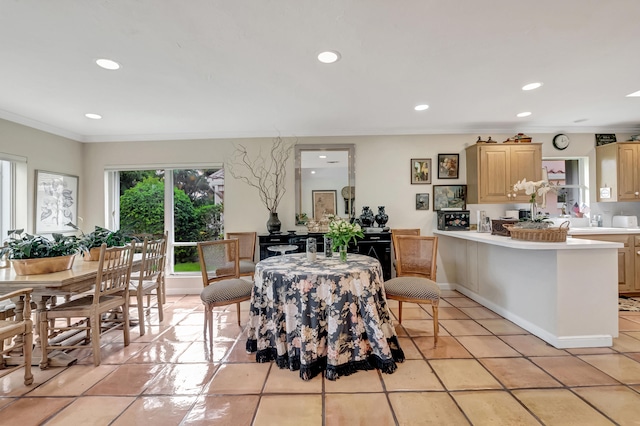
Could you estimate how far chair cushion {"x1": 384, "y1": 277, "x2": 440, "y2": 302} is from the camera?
251 centimetres

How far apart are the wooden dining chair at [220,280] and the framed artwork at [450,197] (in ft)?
10.00

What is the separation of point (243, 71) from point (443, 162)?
3197mm

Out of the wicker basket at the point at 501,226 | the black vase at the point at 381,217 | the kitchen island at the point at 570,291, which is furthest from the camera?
the black vase at the point at 381,217

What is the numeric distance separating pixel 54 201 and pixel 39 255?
90.9 inches

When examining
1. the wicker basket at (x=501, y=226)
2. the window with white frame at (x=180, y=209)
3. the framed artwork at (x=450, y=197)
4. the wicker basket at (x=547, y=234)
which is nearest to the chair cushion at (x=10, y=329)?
the window with white frame at (x=180, y=209)

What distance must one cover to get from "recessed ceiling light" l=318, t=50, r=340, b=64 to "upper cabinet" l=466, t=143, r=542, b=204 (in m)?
2.77

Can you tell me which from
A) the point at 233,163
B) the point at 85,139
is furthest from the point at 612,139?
the point at 85,139

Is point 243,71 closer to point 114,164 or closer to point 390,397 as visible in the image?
point 390,397

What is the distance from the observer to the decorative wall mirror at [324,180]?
4.39m

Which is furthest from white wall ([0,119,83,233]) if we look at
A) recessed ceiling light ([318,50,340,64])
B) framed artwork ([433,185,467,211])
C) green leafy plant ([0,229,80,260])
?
framed artwork ([433,185,467,211])

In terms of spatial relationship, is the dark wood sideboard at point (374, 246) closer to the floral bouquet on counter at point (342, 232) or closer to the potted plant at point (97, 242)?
the floral bouquet on counter at point (342, 232)

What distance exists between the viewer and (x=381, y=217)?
421 cm

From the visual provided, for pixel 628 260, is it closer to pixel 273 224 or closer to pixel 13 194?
pixel 273 224

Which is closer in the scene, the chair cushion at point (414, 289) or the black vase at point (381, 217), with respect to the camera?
the chair cushion at point (414, 289)
